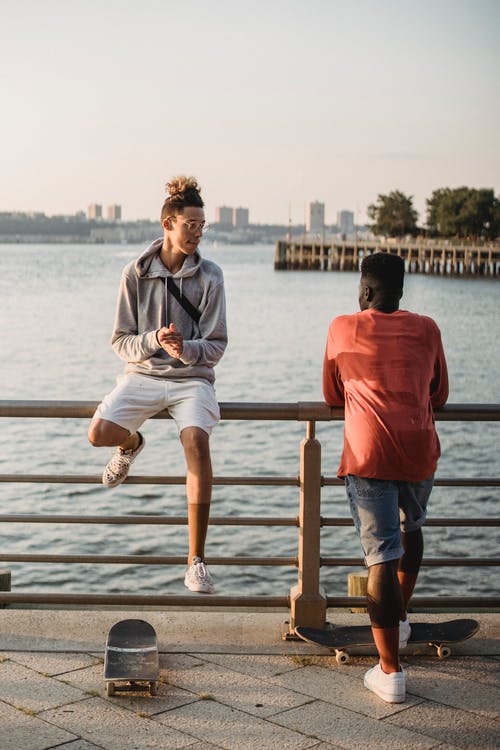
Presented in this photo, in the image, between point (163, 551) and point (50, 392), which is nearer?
point (163, 551)

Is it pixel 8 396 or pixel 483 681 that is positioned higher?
pixel 483 681

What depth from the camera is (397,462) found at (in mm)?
4578

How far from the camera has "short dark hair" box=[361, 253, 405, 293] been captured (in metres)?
4.66

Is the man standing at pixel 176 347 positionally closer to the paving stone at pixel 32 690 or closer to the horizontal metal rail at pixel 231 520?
the horizontal metal rail at pixel 231 520

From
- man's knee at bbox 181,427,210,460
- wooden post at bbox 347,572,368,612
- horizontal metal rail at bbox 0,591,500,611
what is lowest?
wooden post at bbox 347,572,368,612

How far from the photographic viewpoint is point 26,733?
4215mm

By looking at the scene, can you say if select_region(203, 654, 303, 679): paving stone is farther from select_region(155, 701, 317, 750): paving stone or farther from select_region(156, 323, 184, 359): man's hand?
select_region(156, 323, 184, 359): man's hand

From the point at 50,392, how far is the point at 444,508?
16.4m

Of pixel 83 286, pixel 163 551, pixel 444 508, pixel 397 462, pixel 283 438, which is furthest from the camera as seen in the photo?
pixel 83 286

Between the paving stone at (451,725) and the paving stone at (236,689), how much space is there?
47 cm

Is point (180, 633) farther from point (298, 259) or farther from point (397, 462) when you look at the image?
point (298, 259)

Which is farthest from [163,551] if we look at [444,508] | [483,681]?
[483,681]

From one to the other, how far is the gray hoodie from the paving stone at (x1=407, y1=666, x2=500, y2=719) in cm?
174

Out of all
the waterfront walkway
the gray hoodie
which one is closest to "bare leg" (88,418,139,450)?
the gray hoodie
